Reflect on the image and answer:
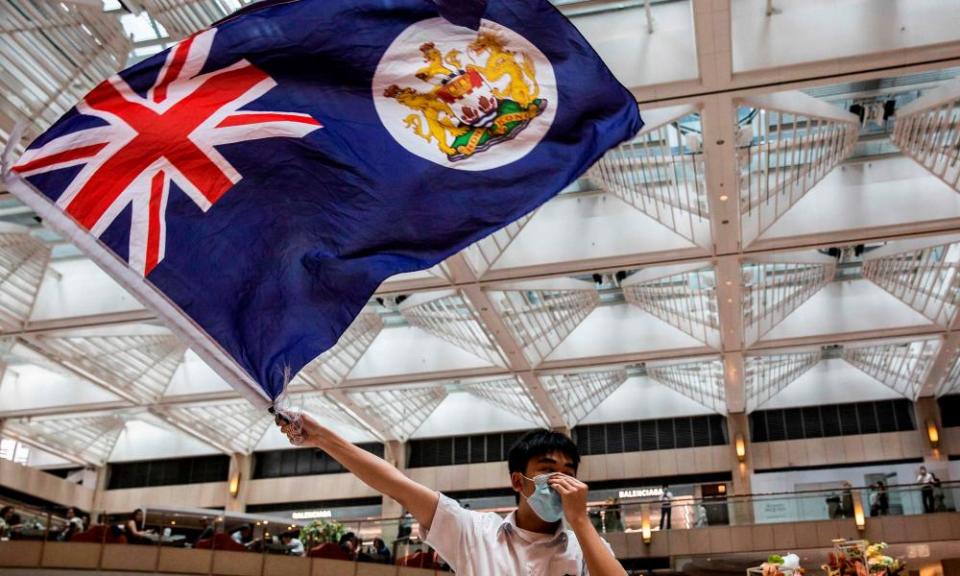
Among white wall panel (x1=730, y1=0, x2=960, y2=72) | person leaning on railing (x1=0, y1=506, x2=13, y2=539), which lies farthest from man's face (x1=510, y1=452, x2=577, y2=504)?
person leaning on railing (x1=0, y1=506, x2=13, y2=539)

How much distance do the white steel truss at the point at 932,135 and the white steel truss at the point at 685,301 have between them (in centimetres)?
704

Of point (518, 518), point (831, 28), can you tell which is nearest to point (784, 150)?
point (831, 28)

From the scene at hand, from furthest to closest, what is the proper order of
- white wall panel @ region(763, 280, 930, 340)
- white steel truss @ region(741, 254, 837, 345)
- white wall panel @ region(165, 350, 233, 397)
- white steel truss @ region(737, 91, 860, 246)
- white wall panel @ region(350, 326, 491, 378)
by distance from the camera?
white wall panel @ region(165, 350, 233, 397) → white wall panel @ region(350, 326, 491, 378) → white wall panel @ region(763, 280, 930, 340) → white steel truss @ region(741, 254, 837, 345) → white steel truss @ region(737, 91, 860, 246)

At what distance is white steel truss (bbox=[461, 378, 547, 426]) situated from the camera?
3152 centimetres

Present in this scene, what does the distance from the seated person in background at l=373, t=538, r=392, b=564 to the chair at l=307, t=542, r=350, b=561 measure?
63cm

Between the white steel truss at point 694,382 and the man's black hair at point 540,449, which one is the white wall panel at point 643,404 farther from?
the man's black hair at point 540,449

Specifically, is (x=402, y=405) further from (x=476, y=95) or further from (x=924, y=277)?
(x=476, y=95)

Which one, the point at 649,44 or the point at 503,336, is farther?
the point at 503,336

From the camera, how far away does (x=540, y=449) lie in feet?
8.20

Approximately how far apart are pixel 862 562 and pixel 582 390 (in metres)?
21.3

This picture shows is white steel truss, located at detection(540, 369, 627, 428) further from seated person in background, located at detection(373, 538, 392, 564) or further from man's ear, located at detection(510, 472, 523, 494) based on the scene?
man's ear, located at detection(510, 472, 523, 494)

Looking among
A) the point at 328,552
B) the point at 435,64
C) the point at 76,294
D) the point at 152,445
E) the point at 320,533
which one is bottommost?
the point at 328,552

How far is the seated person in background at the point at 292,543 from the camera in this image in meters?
19.5

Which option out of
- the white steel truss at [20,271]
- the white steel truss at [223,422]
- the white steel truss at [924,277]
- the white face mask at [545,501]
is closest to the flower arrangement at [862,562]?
the white face mask at [545,501]
